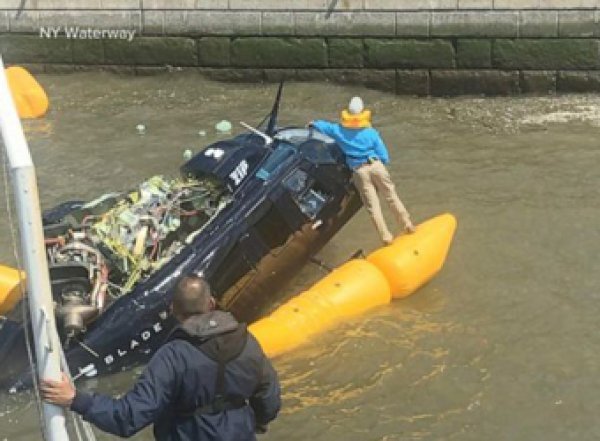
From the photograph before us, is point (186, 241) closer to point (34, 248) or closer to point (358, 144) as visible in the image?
point (358, 144)

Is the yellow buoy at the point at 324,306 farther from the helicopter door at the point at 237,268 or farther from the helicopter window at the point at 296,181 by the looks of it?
the helicopter window at the point at 296,181

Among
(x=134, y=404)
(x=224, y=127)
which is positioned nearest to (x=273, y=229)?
(x=134, y=404)

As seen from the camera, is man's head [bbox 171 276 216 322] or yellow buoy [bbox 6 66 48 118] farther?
yellow buoy [bbox 6 66 48 118]

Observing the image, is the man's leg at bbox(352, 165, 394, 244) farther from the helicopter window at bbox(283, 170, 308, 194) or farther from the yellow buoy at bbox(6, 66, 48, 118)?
the yellow buoy at bbox(6, 66, 48, 118)

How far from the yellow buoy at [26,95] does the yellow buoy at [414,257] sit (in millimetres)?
6155

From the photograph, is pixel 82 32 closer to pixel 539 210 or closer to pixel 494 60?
pixel 494 60

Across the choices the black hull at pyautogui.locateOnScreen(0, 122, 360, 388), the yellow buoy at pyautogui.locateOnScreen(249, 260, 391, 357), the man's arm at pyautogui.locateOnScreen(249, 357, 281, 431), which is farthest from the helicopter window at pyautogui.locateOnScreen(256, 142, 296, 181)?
the man's arm at pyautogui.locateOnScreen(249, 357, 281, 431)

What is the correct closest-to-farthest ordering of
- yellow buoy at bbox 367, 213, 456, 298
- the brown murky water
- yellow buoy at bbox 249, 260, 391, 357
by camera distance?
the brown murky water < yellow buoy at bbox 249, 260, 391, 357 < yellow buoy at bbox 367, 213, 456, 298

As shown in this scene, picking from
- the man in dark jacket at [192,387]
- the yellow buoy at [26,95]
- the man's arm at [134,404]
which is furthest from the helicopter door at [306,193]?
the yellow buoy at [26,95]

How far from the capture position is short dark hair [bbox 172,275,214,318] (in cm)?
408

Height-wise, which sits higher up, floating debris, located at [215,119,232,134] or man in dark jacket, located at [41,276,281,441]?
man in dark jacket, located at [41,276,281,441]

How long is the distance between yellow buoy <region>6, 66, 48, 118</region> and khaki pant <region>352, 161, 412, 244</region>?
5783mm

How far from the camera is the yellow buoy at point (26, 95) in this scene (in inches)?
492

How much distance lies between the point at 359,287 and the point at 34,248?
4125 mm
